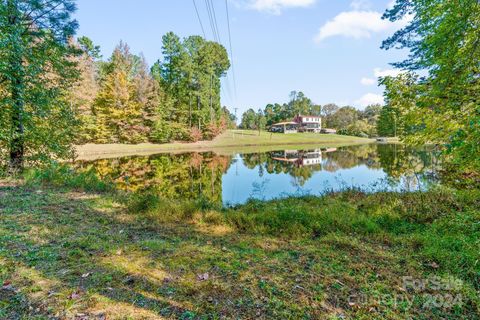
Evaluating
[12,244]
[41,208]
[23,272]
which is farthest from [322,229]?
[41,208]

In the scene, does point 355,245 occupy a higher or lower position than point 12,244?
lower

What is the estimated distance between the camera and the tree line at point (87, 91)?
8.10m

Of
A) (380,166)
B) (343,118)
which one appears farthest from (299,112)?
(380,166)

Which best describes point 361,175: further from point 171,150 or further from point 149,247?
point 171,150

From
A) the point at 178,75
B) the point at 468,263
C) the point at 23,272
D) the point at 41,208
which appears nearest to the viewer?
the point at 23,272

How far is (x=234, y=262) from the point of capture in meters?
3.41

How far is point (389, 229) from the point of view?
5184 millimetres

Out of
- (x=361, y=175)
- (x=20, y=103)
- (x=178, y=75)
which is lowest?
(x=361, y=175)

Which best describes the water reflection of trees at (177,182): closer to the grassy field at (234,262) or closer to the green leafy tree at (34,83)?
the green leafy tree at (34,83)

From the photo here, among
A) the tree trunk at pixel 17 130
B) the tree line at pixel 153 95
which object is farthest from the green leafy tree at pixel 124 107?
the tree trunk at pixel 17 130

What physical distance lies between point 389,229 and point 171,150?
98.9ft

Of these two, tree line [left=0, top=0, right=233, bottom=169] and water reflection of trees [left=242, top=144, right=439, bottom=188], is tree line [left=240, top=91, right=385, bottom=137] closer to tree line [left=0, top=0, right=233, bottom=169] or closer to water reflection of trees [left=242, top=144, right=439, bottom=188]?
tree line [left=0, top=0, right=233, bottom=169]

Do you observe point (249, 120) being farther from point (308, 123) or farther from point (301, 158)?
point (301, 158)

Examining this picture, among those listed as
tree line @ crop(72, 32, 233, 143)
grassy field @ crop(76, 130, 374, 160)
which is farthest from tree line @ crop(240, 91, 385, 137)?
tree line @ crop(72, 32, 233, 143)
